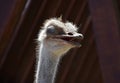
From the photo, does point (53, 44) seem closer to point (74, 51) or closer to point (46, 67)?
point (46, 67)

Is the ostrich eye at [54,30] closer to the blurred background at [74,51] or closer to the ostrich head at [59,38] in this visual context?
the ostrich head at [59,38]

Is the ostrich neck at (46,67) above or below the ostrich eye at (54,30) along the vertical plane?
below

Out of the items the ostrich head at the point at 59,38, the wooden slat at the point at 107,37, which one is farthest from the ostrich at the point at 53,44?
the wooden slat at the point at 107,37

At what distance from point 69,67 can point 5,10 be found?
2.05 meters

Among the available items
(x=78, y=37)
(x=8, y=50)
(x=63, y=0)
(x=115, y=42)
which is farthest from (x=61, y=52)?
(x=63, y=0)

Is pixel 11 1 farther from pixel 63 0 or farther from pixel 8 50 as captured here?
pixel 63 0

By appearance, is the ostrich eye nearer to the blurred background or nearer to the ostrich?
the ostrich

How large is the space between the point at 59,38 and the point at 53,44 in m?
0.06

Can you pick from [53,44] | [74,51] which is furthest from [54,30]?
[74,51]

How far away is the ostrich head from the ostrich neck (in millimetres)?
67

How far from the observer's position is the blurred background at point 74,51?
4.86m

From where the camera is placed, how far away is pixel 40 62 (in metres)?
3.95

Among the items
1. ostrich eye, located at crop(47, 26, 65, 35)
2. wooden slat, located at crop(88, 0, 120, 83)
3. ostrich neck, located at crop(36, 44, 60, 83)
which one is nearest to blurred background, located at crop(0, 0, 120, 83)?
wooden slat, located at crop(88, 0, 120, 83)

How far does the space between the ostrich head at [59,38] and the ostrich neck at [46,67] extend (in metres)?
0.07
